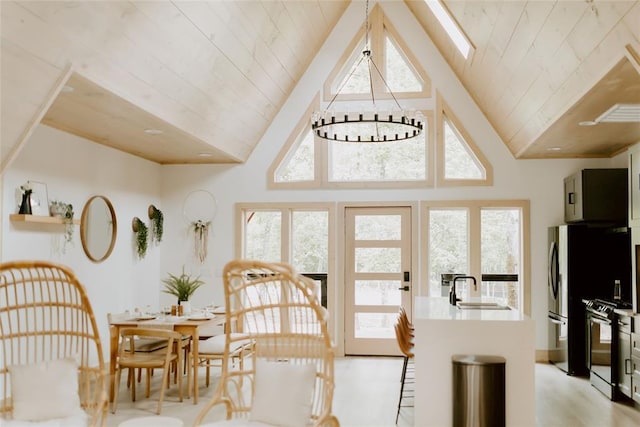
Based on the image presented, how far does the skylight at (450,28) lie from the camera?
6699 mm

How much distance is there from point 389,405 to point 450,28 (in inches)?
163

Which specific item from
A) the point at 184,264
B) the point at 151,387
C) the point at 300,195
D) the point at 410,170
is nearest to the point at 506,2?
the point at 410,170

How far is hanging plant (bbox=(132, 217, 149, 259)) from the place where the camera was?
7.54m

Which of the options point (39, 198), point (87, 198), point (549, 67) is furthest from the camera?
point (87, 198)

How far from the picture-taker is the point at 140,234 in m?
7.55

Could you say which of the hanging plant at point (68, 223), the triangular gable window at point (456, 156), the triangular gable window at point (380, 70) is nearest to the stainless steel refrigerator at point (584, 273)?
the triangular gable window at point (456, 156)

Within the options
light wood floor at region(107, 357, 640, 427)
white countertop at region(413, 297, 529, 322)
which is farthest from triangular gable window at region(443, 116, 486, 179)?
white countertop at region(413, 297, 529, 322)

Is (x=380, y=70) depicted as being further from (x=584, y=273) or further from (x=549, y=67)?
(x=584, y=273)

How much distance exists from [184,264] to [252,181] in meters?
1.42

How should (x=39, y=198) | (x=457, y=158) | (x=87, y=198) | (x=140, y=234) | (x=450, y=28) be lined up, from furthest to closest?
1. (x=457, y=158)
2. (x=140, y=234)
3. (x=450, y=28)
4. (x=87, y=198)
5. (x=39, y=198)

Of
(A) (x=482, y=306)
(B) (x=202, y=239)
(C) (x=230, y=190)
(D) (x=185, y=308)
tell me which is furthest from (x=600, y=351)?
(B) (x=202, y=239)

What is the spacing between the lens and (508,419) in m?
4.27

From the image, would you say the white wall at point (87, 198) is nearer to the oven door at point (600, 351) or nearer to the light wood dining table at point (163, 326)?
the light wood dining table at point (163, 326)

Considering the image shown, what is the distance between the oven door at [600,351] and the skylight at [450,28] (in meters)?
3.07
